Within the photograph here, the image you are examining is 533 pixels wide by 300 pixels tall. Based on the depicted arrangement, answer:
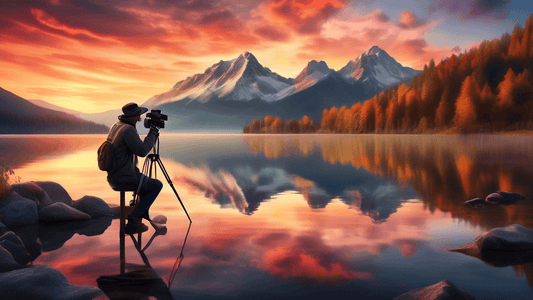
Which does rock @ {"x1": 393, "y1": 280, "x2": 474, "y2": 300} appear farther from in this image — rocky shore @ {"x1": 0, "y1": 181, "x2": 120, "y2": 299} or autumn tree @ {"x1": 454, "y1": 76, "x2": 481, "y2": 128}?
autumn tree @ {"x1": 454, "y1": 76, "x2": 481, "y2": 128}

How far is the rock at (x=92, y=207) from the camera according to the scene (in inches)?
461

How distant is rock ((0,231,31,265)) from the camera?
7.59 metres

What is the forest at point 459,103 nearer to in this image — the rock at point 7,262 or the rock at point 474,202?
the rock at point 474,202

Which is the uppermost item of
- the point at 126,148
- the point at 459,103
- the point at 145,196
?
the point at 459,103

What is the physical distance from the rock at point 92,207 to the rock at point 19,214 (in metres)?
1.27

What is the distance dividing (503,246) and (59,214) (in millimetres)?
11774

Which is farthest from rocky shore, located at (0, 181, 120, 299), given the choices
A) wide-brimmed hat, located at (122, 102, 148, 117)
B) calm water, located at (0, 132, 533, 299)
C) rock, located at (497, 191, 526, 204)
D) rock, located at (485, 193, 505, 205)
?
rock, located at (497, 191, 526, 204)

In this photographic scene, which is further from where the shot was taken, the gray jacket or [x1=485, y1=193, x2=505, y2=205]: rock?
[x1=485, y1=193, x2=505, y2=205]: rock

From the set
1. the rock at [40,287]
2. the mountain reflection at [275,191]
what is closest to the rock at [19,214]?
the rock at [40,287]

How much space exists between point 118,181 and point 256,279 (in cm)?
356

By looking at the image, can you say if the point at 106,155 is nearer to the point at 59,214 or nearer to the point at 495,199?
the point at 59,214

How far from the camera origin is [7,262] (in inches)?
272

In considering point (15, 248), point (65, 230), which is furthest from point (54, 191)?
point (15, 248)

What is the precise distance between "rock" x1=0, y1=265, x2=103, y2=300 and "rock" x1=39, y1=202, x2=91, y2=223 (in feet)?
17.5
